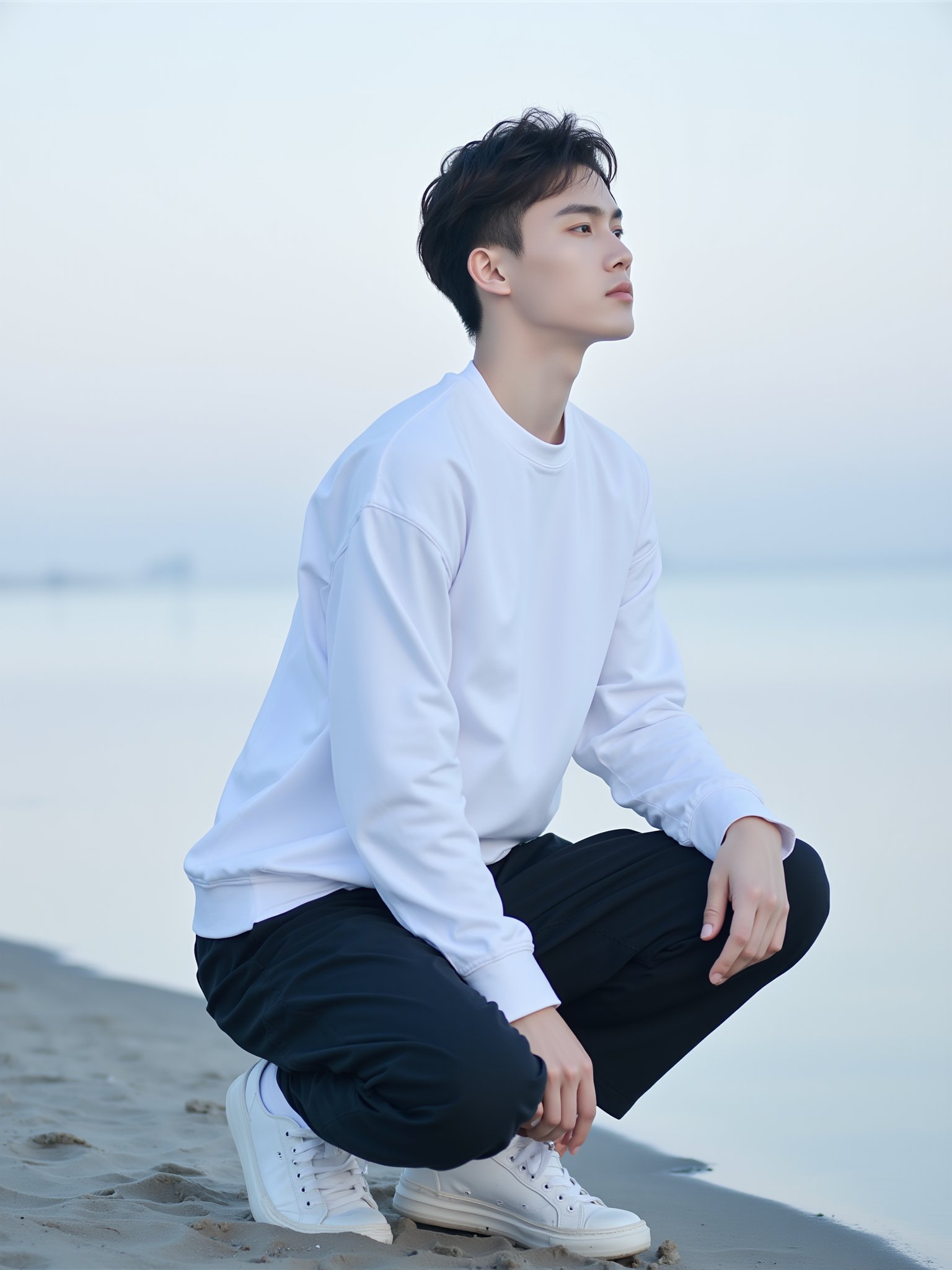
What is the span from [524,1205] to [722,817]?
0.58 m

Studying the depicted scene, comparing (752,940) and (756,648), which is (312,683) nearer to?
(752,940)

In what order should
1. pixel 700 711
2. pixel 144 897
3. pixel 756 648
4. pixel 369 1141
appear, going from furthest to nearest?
pixel 756 648 < pixel 700 711 < pixel 144 897 < pixel 369 1141

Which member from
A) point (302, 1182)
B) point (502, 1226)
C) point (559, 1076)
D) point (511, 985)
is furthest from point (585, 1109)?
point (302, 1182)

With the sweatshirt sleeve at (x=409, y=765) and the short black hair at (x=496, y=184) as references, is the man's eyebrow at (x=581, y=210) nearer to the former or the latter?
the short black hair at (x=496, y=184)

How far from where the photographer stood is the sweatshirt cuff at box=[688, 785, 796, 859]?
1889 mm

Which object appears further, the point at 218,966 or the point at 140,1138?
the point at 140,1138

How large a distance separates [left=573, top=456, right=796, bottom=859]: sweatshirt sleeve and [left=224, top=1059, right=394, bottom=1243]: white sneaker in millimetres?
649

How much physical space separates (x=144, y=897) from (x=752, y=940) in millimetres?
2769

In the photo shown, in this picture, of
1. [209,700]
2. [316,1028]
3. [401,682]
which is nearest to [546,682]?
[401,682]

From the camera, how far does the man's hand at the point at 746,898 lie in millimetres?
1791

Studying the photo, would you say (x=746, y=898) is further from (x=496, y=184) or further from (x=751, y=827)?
(x=496, y=184)

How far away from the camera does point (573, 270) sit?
1.97 meters

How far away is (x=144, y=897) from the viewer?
4.17m

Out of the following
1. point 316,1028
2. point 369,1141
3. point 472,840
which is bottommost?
point 369,1141
